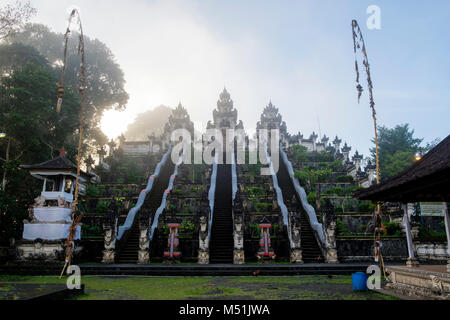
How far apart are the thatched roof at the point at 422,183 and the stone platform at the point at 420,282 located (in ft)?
6.18

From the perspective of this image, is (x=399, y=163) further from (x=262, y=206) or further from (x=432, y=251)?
(x=262, y=206)

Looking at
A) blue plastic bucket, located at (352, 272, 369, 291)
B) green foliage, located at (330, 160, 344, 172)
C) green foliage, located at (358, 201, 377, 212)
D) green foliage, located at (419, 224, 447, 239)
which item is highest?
green foliage, located at (330, 160, 344, 172)

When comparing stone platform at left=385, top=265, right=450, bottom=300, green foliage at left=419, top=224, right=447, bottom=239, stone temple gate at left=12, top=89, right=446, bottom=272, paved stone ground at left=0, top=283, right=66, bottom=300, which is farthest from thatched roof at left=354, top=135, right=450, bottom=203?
green foliage at left=419, top=224, right=447, bottom=239

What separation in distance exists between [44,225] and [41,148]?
8194 millimetres

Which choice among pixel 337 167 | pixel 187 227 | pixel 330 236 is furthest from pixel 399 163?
pixel 187 227

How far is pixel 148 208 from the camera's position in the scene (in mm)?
16531

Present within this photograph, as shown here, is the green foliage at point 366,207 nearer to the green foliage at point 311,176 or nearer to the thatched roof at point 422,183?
the green foliage at point 311,176

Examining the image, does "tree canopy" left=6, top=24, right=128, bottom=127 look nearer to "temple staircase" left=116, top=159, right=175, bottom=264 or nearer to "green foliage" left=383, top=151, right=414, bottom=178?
"temple staircase" left=116, top=159, right=175, bottom=264

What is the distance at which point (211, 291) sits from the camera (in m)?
7.85

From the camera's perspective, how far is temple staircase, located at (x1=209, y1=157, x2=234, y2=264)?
1464cm

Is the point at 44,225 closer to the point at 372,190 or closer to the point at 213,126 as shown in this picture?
the point at 372,190

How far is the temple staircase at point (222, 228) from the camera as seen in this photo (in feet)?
48.0

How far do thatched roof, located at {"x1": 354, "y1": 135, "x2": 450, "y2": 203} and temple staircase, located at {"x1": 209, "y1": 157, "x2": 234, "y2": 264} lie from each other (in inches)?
325

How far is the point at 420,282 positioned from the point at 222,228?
10.8 metres
